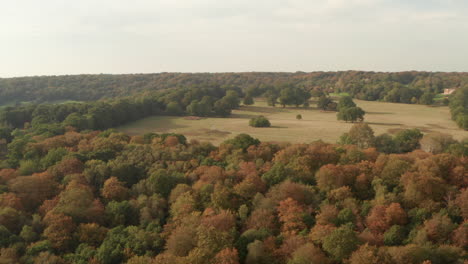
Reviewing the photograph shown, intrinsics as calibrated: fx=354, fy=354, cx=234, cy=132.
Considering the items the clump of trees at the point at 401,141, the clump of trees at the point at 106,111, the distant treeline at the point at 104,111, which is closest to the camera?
the clump of trees at the point at 401,141

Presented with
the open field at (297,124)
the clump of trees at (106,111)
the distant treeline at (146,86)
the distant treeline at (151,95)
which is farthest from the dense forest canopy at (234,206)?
the distant treeline at (146,86)

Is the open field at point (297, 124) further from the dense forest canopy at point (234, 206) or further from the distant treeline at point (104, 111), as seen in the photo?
the dense forest canopy at point (234, 206)

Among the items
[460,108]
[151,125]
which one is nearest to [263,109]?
[151,125]

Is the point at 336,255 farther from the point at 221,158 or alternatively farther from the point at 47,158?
the point at 47,158

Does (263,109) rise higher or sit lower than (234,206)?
higher

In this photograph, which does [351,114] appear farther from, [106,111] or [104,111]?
[104,111]
